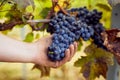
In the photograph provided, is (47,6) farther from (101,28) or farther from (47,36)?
(101,28)

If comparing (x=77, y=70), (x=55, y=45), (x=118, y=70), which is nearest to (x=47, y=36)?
(x=55, y=45)

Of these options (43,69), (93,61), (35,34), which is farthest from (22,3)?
(93,61)

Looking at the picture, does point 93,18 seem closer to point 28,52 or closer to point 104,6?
point 104,6

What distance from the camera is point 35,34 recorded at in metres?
1.18

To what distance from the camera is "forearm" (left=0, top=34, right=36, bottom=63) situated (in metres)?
1.13

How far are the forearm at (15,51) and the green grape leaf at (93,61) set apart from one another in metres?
0.21

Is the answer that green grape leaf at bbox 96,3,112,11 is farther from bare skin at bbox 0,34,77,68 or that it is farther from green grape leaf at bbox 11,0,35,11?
green grape leaf at bbox 11,0,35,11

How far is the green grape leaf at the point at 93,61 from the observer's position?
1.23m

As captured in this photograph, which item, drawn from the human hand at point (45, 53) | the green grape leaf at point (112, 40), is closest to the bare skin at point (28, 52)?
the human hand at point (45, 53)

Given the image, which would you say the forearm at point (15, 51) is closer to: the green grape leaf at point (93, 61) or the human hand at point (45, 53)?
the human hand at point (45, 53)

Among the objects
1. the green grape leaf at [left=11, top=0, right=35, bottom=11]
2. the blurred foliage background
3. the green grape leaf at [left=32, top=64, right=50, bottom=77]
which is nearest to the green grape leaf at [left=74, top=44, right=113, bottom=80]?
the blurred foliage background

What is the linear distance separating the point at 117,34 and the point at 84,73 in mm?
212

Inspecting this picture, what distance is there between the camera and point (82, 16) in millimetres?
1192

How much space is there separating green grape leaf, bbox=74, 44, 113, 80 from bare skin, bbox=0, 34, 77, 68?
75 mm
